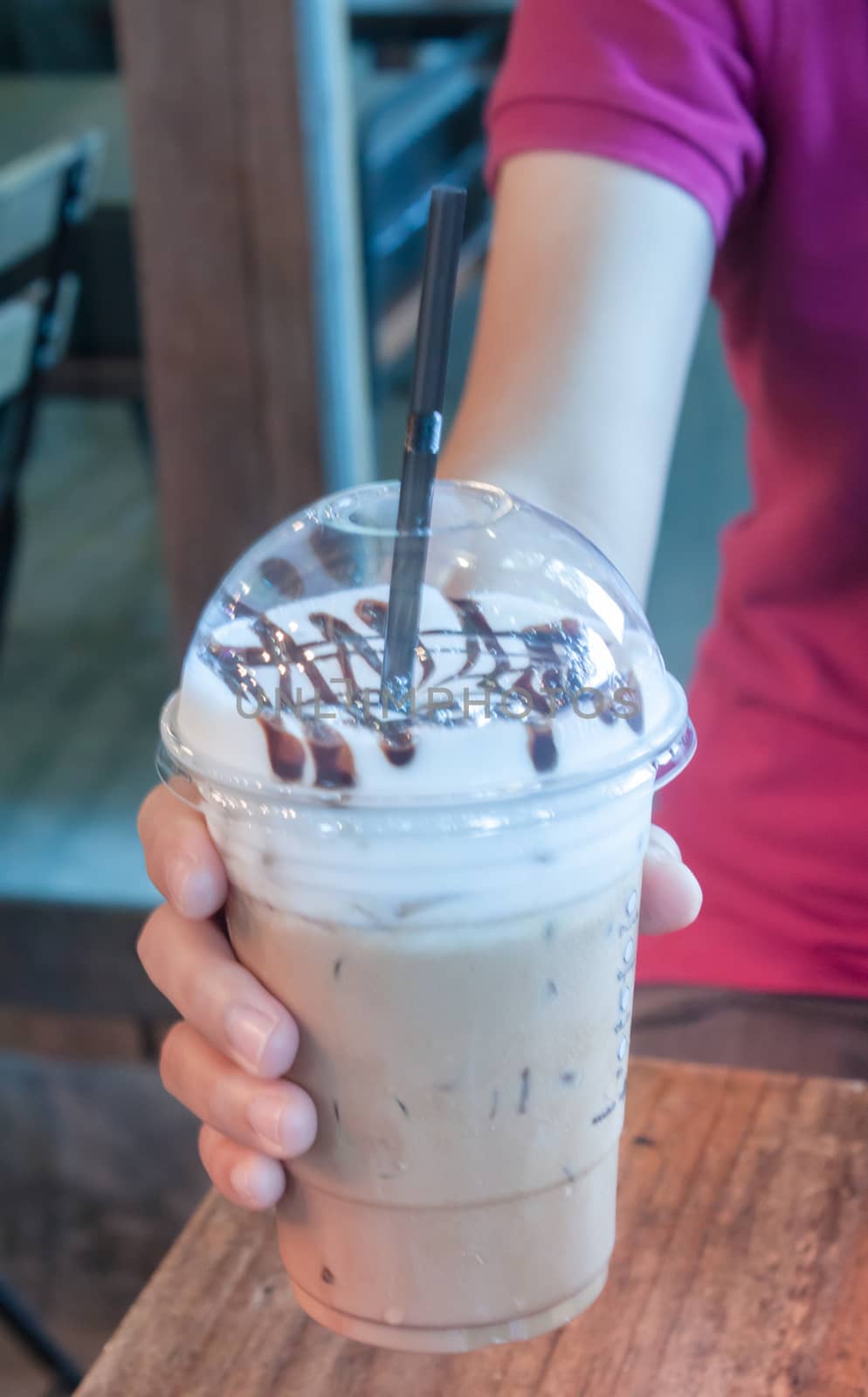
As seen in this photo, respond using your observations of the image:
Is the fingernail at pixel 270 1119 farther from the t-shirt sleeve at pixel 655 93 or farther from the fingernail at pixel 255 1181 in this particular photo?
the t-shirt sleeve at pixel 655 93

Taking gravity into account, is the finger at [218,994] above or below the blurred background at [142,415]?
above

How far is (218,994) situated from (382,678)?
0.19m

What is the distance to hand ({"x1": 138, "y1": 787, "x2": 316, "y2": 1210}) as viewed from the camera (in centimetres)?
69

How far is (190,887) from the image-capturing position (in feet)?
2.30

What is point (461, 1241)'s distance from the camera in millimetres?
716

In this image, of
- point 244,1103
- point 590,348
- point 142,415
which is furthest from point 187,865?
point 142,415

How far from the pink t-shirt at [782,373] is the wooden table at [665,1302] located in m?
0.22

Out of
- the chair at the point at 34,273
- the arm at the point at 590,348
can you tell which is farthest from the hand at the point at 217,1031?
the chair at the point at 34,273

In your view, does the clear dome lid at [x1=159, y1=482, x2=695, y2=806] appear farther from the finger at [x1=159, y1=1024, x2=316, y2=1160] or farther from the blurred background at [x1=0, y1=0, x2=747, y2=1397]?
the blurred background at [x1=0, y1=0, x2=747, y2=1397]

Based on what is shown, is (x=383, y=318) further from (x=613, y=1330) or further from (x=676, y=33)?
(x=613, y=1330)

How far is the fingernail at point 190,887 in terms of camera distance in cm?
70

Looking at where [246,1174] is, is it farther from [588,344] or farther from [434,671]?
[588,344]

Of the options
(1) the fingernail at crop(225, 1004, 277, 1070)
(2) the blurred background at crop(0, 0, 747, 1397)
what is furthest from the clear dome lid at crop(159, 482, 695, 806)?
(2) the blurred background at crop(0, 0, 747, 1397)

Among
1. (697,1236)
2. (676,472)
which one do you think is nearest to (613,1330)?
(697,1236)
